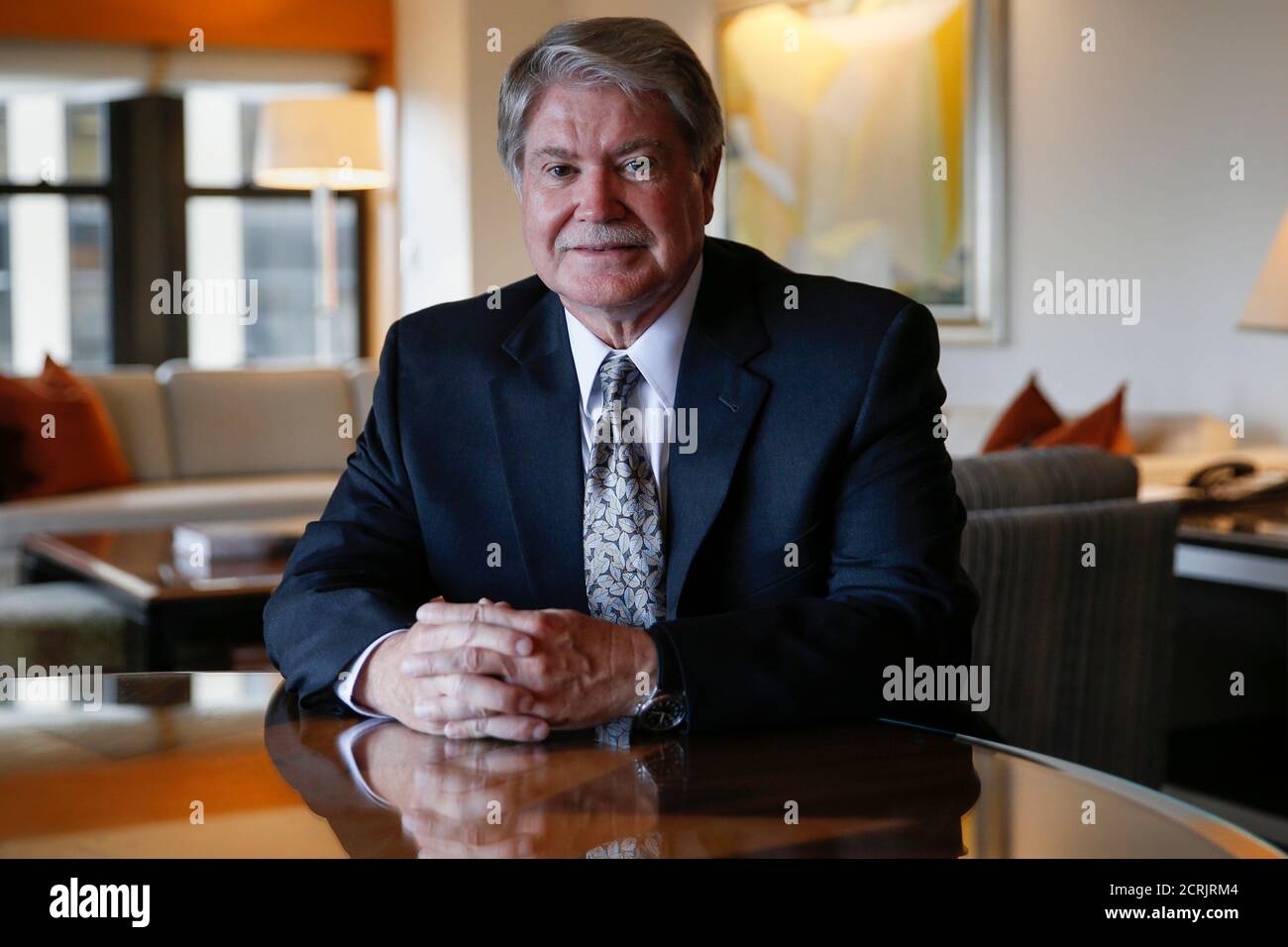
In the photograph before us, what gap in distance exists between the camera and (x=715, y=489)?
5.16 feet

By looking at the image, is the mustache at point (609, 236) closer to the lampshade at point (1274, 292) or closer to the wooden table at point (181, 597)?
the wooden table at point (181, 597)

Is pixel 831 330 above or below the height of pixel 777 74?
below

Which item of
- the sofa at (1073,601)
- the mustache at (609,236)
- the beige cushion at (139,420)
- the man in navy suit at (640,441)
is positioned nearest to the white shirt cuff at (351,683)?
the man in navy suit at (640,441)

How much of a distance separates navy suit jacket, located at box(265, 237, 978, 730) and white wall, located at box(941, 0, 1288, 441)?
10.8 feet

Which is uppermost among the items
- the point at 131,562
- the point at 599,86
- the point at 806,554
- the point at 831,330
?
the point at 599,86

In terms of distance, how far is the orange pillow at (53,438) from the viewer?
5.41 m

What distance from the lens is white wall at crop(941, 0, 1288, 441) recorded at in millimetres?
4551

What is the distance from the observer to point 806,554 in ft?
5.19

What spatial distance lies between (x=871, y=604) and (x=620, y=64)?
0.61m

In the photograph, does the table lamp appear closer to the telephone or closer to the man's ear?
the telephone
